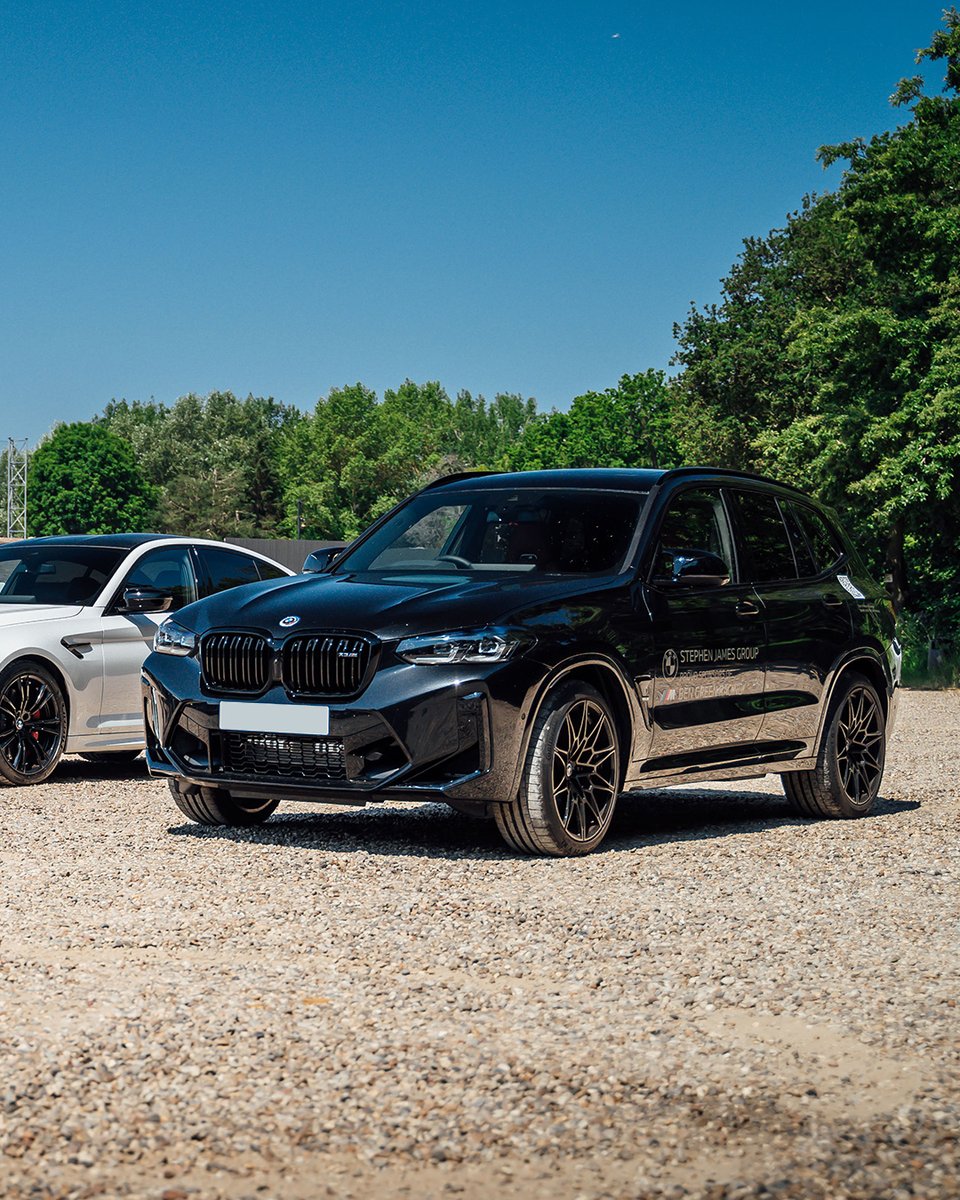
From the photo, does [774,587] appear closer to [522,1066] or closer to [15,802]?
[15,802]

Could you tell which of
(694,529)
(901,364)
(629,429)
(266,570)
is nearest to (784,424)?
(901,364)

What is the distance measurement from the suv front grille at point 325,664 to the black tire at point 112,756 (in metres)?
4.26

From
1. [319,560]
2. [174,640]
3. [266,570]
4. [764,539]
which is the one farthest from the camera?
[266,570]

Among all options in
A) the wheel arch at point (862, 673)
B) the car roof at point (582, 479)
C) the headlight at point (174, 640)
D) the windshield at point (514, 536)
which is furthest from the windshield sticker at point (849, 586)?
the headlight at point (174, 640)

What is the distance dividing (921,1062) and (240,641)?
456cm

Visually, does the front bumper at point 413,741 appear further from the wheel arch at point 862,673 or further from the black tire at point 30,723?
the black tire at point 30,723

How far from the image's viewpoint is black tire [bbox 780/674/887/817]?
10.2 m

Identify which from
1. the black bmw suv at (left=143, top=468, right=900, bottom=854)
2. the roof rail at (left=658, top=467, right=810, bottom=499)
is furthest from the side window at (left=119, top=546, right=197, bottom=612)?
the roof rail at (left=658, top=467, right=810, bottom=499)

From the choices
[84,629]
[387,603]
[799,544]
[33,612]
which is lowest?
[84,629]

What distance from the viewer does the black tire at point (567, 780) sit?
7996 millimetres

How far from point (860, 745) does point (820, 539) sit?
128 cm

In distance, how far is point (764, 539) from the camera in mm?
10133

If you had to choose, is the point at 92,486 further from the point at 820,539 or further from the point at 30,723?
the point at 820,539

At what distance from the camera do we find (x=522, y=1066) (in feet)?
14.9
